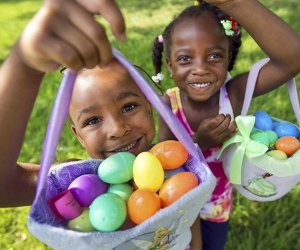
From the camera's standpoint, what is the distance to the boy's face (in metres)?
1.14

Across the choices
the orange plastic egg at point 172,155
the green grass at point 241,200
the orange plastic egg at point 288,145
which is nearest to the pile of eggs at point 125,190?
the orange plastic egg at point 172,155

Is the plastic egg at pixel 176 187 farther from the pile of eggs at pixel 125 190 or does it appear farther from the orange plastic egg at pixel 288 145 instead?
the orange plastic egg at pixel 288 145

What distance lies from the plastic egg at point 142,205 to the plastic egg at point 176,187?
2 centimetres

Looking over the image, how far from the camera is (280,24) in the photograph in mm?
1346

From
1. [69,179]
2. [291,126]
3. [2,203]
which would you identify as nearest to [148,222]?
[69,179]

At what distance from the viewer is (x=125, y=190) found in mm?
1013

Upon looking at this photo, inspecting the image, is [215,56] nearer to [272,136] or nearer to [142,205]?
[272,136]

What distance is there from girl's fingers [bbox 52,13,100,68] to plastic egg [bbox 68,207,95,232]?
0.36 meters

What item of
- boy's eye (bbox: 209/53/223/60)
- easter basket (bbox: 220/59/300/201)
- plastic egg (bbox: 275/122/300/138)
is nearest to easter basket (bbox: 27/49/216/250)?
easter basket (bbox: 220/59/300/201)

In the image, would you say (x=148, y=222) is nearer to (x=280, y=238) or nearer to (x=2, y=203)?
(x=2, y=203)

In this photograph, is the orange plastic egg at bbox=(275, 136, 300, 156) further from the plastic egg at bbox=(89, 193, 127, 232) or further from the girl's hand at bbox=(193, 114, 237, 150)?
the plastic egg at bbox=(89, 193, 127, 232)

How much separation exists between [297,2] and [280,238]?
353 cm

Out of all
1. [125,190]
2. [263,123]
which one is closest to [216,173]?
[263,123]

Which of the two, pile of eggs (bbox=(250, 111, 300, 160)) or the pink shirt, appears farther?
the pink shirt
